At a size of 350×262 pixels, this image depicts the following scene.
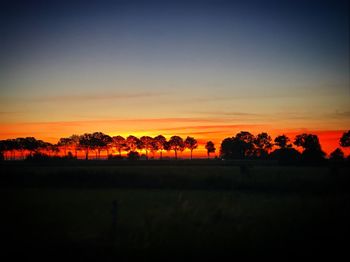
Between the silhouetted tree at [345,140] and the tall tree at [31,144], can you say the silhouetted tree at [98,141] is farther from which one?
the silhouetted tree at [345,140]

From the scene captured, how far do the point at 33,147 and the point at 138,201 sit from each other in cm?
16506

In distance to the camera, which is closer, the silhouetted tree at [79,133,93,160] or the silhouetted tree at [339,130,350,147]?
the silhouetted tree at [339,130,350,147]

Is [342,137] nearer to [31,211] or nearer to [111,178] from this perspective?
[111,178]

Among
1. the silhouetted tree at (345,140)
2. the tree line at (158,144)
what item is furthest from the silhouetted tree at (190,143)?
the silhouetted tree at (345,140)

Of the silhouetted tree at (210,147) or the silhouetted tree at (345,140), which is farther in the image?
the silhouetted tree at (210,147)

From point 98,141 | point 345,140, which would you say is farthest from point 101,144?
point 345,140

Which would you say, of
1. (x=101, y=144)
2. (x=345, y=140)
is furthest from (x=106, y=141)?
(x=345, y=140)

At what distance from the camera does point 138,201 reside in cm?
2369

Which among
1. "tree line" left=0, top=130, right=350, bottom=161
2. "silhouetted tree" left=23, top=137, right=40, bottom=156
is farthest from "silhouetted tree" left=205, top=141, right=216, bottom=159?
"silhouetted tree" left=23, top=137, right=40, bottom=156

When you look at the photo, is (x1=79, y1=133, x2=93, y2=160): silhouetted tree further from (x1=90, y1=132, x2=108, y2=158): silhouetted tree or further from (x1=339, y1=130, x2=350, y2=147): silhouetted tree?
(x1=339, y1=130, x2=350, y2=147): silhouetted tree

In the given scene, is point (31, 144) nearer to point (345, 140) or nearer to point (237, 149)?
point (237, 149)

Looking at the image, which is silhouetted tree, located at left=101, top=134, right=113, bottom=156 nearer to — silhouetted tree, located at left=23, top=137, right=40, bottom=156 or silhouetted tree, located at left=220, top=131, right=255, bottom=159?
silhouetted tree, located at left=23, top=137, right=40, bottom=156

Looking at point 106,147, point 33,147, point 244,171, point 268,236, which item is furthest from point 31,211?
point 33,147

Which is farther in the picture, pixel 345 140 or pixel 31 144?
pixel 31 144
